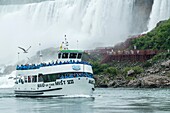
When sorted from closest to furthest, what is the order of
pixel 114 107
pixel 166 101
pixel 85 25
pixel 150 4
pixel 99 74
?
pixel 114 107 → pixel 166 101 → pixel 99 74 → pixel 150 4 → pixel 85 25

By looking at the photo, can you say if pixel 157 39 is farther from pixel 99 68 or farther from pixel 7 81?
pixel 7 81

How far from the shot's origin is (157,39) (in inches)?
4747

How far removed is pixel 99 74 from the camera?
120375 millimetres

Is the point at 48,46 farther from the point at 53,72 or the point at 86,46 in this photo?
the point at 53,72

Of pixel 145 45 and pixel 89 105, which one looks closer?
pixel 89 105

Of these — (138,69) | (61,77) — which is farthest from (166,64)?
(61,77)

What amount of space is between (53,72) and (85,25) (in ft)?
289

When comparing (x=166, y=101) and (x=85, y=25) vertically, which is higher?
(x=85, y=25)

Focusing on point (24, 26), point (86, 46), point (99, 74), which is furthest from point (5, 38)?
point (99, 74)

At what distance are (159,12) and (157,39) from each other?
17461 mm

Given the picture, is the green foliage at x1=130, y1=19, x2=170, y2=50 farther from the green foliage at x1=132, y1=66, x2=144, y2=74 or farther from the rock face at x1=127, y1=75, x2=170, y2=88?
the rock face at x1=127, y1=75, x2=170, y2=88

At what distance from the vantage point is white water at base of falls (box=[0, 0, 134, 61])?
150625 millimetres

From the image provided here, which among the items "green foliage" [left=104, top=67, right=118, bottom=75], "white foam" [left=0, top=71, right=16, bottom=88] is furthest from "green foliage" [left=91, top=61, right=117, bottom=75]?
"white foam" [left=0, top=71, right=16, bottom=88]

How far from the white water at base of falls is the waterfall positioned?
28.6 feet
